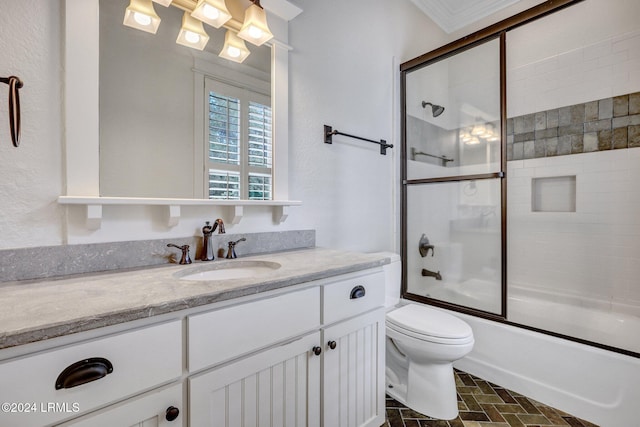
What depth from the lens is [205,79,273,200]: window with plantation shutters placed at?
137cm

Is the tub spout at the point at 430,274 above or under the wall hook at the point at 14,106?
under

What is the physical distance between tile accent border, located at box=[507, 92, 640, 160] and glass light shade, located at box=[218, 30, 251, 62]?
92.0 inches

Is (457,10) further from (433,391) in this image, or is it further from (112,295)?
(112,295)

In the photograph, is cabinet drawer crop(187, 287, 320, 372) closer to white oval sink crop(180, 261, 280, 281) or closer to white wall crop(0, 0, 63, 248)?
white oval sink crop(180, 261, 280, 281)

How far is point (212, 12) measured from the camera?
4.23ft

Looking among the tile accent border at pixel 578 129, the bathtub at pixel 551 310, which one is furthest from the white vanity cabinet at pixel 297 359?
the tile accent border at pixel 578 129

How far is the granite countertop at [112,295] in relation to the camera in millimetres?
600

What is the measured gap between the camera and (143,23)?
1.17 meters

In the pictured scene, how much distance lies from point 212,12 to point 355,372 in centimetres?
167

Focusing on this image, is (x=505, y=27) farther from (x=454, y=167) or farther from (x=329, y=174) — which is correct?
(x=329, y=174)

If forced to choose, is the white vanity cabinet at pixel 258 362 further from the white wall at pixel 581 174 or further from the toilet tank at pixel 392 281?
the white wall at pixel 581 174

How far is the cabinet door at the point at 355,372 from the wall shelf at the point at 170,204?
0.67m

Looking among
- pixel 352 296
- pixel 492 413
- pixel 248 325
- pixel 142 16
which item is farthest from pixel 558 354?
pixel 142 16

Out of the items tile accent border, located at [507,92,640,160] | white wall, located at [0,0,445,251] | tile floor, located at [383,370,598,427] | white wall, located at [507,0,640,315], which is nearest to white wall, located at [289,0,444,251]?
white wall, located at [0,0,445,251]
